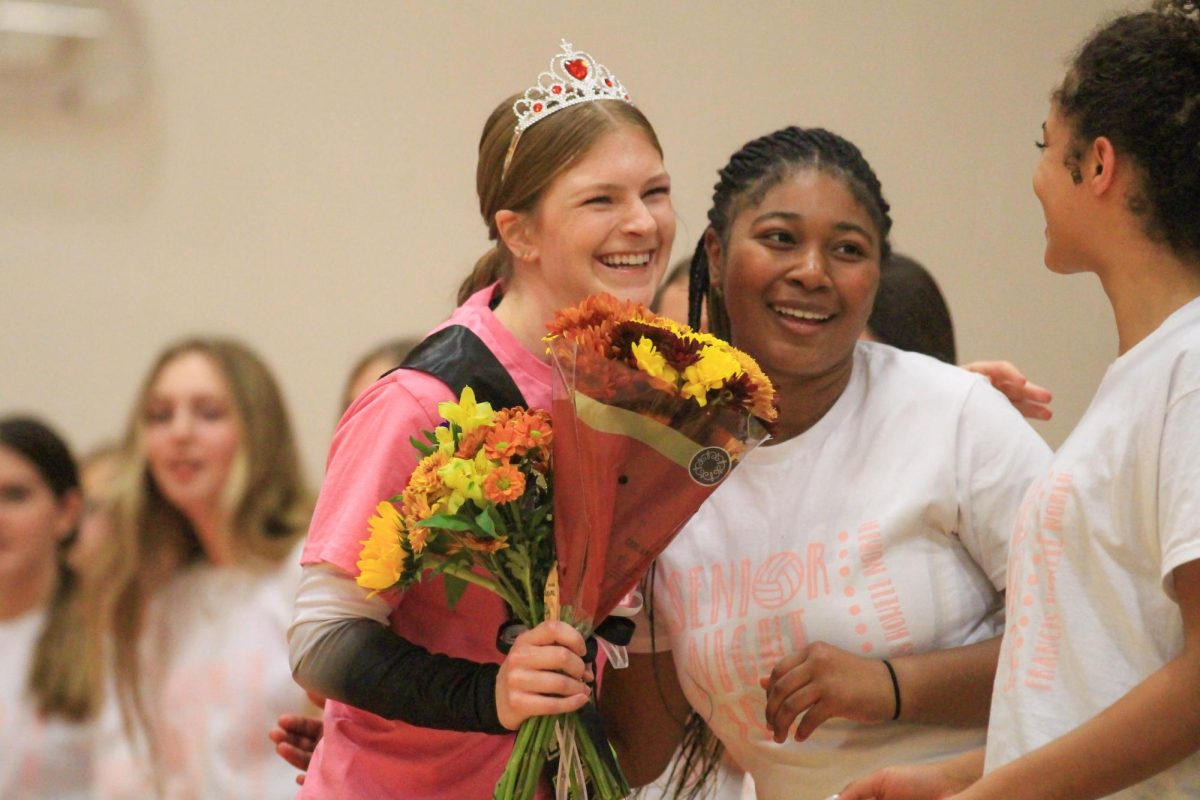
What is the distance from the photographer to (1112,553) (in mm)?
1443

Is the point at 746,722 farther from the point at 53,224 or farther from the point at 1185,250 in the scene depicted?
the point at 53,224

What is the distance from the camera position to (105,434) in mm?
3684

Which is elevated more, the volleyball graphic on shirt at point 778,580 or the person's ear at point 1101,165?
→ the person's ear at point 1101,165

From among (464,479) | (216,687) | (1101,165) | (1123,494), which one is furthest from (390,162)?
(1123,494)

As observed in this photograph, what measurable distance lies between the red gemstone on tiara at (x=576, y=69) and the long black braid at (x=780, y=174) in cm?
25

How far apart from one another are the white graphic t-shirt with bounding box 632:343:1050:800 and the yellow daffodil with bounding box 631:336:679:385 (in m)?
0.45

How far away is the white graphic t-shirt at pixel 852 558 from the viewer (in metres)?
1.81

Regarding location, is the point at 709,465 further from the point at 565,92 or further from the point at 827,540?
the point at 565,92

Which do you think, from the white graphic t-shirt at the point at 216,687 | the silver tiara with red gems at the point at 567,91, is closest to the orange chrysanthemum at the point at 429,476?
the silver tiara with red gems at the point at 567,91

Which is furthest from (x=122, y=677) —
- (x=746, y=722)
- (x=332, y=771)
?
(x=746, y=722)

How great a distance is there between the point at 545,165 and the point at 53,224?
2167mm

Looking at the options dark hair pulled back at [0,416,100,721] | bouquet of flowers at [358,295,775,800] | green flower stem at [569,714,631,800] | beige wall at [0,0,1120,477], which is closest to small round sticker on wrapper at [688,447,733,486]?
bouquet of flowers at [358,295,775,800]

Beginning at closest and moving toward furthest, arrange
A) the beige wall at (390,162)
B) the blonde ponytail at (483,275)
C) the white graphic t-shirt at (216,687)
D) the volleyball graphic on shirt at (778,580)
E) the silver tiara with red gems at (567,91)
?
the volleyball graphic on shirt at (778,580)
the silver tiara with red gems at (567,91)
the blonde ponytail at (483,275)
the white graphic t-shirt at (216,687)
the beige wall at (390,162)

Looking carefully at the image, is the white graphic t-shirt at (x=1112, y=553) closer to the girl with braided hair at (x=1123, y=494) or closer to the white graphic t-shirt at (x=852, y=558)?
the girl with braided hair at (x=1123, y=494)
